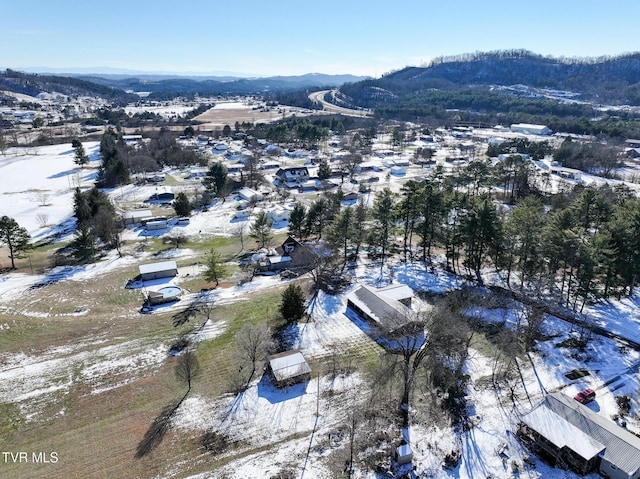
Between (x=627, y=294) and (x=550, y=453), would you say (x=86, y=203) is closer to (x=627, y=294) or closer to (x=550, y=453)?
(x=550, y=453)

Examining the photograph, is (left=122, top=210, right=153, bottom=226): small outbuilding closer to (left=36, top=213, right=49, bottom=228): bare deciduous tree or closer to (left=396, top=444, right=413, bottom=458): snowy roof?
(left=36, top=213, right=49, bottom=228): bare deciduous tree

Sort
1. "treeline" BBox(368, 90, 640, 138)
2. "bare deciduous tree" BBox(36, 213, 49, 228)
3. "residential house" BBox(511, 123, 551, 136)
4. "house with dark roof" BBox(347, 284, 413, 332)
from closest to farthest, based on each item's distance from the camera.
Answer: "house with dark roof" BBox(347, 284, 413, 332) → "bare deciduous tree" BBox(36, 213, 49, 228) → "treeline" BBox(368, 90, 640, 138) → "residential house" BBox(511, 123, 551, 136)

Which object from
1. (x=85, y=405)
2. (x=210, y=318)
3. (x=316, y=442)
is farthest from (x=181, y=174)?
(x=316, y=442)

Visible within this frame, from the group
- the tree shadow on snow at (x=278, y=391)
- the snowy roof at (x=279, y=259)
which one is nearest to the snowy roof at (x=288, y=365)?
the tree shadow on snow at (x=278, y=391)

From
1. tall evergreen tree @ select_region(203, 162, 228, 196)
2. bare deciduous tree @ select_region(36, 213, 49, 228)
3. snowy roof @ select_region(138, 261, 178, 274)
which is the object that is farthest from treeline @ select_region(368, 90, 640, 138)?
bare deciduous tree @ select_region(36, 213, 49, 228)

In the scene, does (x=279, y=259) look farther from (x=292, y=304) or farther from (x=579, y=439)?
(x=579, y=439)
